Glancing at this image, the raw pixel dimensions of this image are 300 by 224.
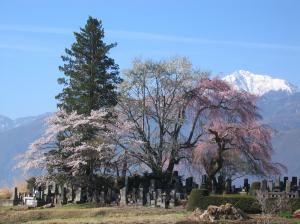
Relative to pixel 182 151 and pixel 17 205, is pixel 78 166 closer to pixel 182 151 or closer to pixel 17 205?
pixel 17 205

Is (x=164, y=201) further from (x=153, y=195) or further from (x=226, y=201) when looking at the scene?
(x=226, y=201)

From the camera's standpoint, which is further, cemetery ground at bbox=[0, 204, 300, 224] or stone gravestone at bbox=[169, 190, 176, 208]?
stone gravestone at bbox=[169, 190, 176, 208]

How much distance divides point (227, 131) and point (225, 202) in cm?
1505

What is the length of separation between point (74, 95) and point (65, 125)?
9.05ft

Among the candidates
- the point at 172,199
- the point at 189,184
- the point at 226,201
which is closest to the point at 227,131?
the point at 189,184

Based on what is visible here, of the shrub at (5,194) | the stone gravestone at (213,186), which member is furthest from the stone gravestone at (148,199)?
the shrub at (5,194)

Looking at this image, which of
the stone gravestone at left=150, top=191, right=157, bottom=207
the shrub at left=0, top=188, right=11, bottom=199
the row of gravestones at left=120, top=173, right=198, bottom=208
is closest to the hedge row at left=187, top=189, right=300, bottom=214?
the row of gravestones at left=120, top=173, right=198, bottom=208

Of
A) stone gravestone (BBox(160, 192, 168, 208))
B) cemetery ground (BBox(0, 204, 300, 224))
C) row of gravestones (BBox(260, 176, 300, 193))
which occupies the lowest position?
cemetery ground (BBox(0, 204, 300, 224))

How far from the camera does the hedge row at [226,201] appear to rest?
1661 inches

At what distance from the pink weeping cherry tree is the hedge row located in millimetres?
14111

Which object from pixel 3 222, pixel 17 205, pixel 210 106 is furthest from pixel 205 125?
pixel 3 222

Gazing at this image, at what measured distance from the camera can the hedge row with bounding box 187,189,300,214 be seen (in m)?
42.2

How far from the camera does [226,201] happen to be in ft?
140

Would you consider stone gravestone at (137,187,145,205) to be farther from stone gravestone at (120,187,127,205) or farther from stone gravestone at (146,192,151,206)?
stone gravestone at (120,187,127,205)
